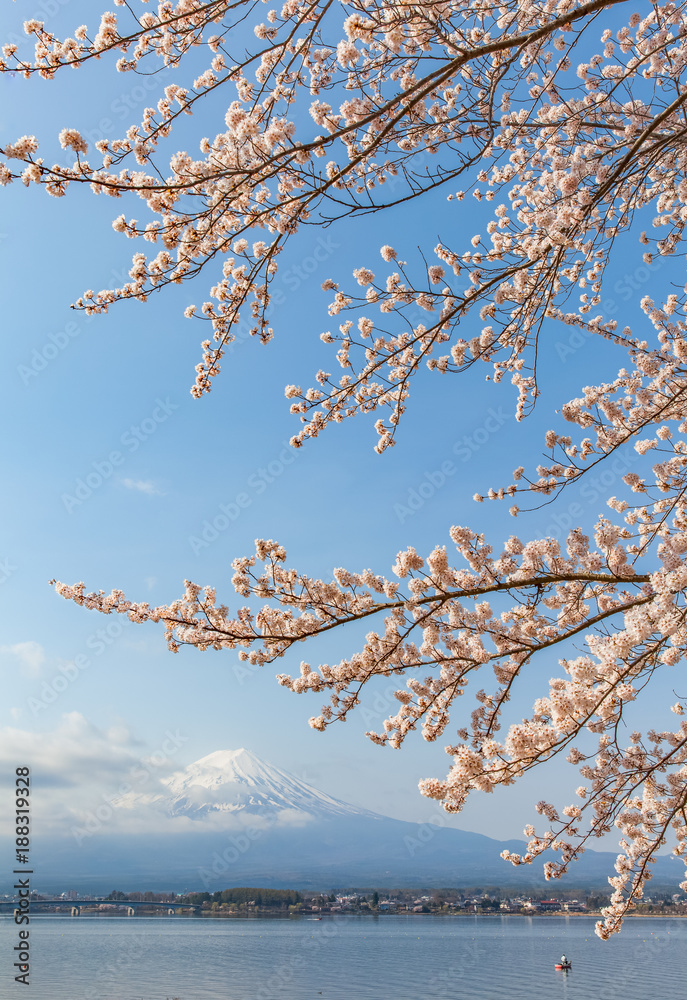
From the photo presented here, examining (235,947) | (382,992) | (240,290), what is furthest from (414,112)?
(235,947)

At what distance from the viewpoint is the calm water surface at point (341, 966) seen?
38.0m

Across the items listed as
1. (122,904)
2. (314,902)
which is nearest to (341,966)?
(314,902)

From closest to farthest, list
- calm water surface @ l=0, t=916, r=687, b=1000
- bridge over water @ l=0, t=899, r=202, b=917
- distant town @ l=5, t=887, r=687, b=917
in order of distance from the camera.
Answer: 1. calm water surface @ l=0, t=916, r=687, b=1000
2. distant town @ l=5, t=887, r=687, b=917
3. bridge over water @ l=0, t=899, r=202, b=917

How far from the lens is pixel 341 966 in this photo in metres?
52.7

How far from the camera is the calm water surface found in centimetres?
3803

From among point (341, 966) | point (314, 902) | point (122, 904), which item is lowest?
point (122, 904)

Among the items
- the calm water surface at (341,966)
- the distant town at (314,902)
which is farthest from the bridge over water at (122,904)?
the calm water surface at (341,966)

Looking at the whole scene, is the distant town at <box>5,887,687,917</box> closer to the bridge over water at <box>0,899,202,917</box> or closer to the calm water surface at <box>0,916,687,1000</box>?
the bridge over water at <box>0,899,202,917</box>

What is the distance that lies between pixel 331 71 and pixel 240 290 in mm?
1501

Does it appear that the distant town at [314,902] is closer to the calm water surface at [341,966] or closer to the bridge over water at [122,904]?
the bridge over water at [122,904]

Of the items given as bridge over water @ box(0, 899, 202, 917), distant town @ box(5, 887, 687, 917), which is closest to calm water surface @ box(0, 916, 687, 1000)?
distant town @ box(5, 887, 687, 917)

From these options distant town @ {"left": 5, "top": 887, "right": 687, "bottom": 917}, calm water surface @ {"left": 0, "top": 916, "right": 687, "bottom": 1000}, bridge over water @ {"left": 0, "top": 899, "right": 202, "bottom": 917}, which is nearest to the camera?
calm water surface @ {"left": 0, "top": 916, "right": 687, "bottom": 1000}

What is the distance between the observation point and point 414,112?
365 cm

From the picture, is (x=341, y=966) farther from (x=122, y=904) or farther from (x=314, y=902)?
(x=122, y=904)
